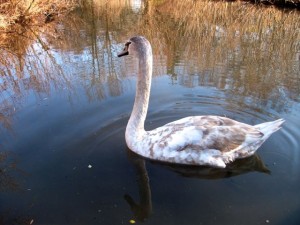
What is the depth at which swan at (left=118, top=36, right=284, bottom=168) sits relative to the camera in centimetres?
571

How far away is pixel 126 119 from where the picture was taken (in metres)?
7.31

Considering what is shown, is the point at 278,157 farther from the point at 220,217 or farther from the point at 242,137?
the point at 220,217

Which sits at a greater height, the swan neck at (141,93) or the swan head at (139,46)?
the swan head at (139,46)

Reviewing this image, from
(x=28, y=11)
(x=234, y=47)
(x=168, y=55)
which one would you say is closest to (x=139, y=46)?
(x=168, y=55)

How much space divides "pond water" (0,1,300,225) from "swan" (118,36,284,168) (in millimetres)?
182

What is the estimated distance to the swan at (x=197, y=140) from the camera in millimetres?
5711

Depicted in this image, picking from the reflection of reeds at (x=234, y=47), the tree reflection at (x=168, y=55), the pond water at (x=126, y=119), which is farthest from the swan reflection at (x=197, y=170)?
the reflection of reeds at (x=234, y=47)

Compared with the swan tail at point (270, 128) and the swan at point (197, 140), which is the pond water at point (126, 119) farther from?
the swan tail at point (270, 128)

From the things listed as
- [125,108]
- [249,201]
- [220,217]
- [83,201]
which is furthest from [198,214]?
[125,108]

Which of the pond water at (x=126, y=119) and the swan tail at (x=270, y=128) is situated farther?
the swan tail at (x=270, y=128)

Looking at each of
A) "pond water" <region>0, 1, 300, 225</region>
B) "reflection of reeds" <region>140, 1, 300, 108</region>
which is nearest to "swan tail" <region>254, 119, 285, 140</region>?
"pond water" <region>0, 1, 300, 225</region>

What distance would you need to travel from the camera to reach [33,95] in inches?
334

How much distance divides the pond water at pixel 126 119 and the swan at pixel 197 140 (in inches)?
7.2

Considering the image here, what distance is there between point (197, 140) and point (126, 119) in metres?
2.08
